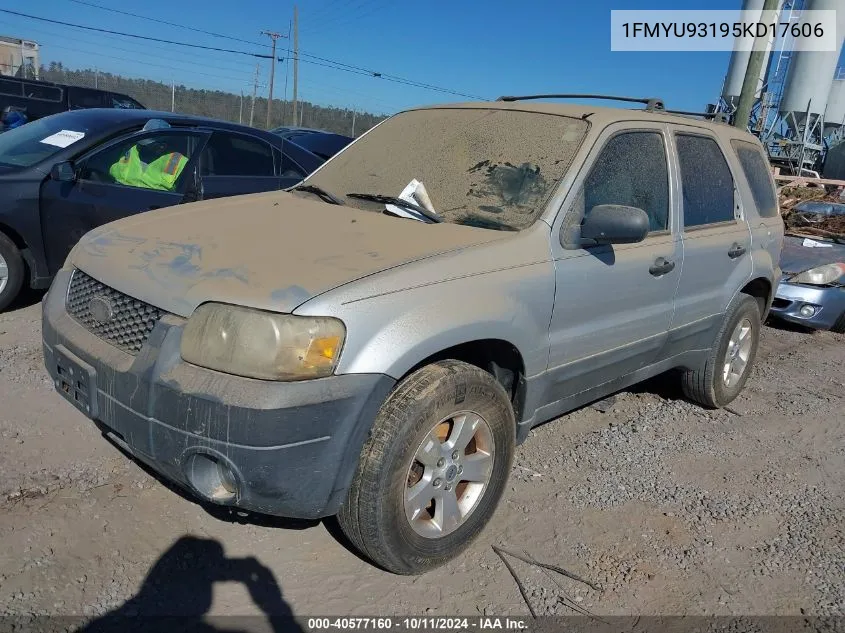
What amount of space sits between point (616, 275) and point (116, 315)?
2.19 metres

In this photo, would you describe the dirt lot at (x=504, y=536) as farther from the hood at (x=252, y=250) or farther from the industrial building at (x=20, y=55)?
the industrial building at (x=20, y=55)

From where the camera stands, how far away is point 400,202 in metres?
3.23

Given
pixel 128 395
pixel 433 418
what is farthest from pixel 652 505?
pixel 128 395

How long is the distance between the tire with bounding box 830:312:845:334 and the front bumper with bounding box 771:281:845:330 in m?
0.09

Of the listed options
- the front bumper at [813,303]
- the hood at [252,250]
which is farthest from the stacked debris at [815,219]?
the hood at [252,250]

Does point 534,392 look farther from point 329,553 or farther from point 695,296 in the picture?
point 695,296

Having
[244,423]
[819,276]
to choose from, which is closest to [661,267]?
[244,423]

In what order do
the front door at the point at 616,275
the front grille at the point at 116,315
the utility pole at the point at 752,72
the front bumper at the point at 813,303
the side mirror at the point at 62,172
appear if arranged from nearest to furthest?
the front grille at the point at 116,315, the front door at the point at 616,275, the side mirror at the point at 62,172, the front bumper at the point at 813,303, the utility pole at the point at 752,72

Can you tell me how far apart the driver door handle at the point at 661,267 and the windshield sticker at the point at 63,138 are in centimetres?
442

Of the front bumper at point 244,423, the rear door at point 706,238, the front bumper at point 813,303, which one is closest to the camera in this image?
the front bumper at point 244,423

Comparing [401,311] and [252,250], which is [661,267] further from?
[252,250]

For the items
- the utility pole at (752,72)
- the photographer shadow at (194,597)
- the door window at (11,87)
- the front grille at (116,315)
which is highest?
the utility pole at (752,72)

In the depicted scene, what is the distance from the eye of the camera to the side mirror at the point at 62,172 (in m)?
4.98

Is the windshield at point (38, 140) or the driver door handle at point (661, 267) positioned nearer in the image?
the driver door handle at point (661, 267)
